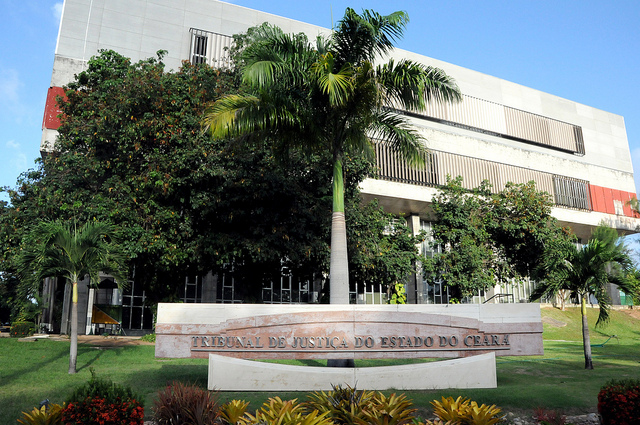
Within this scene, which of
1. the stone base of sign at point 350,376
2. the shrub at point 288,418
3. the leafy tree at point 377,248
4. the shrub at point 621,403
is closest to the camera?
the shrub at point 288,418

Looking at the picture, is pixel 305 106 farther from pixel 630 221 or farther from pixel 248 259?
pixel 630 221

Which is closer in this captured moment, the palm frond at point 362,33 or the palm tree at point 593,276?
the palm frond at point 362,33

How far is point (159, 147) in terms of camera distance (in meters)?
21.2

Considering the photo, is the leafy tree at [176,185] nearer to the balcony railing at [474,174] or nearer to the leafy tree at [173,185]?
the leafy tree at [173,185]

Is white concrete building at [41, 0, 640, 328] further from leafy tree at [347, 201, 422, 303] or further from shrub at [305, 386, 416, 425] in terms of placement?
shrub at [305, 386, 416, 425]

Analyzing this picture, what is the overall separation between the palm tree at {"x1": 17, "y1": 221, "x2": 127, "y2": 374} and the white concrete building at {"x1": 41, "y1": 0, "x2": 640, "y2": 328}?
1859cm

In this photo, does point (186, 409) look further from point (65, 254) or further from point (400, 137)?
point (400, 137)

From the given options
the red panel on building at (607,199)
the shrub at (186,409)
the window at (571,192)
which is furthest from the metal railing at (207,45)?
the red panel on building at (607,199)

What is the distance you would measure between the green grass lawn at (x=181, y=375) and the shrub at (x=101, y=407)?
10.1ft

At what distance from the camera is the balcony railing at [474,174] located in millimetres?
34562

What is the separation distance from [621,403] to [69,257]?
1279 cm

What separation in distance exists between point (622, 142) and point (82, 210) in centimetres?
5015

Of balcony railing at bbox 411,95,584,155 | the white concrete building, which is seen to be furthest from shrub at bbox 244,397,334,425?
balcony railing at bbox 411,95,584,155

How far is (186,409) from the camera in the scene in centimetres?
729
